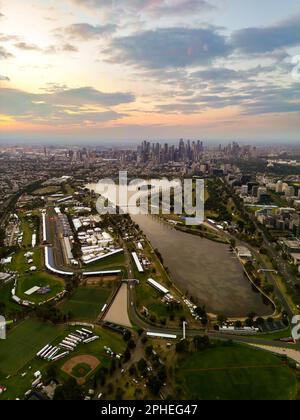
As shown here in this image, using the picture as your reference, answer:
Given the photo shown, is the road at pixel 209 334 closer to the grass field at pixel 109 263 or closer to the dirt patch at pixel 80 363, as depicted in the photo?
the dirt patch at pixel 80 363

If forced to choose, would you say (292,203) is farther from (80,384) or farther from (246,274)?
(80,384)

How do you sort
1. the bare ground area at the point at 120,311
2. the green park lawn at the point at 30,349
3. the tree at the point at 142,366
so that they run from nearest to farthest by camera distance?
the green park lawn at the point at 30,349
the tree at the point at 142,366
the bare ground area at the point at 120,311

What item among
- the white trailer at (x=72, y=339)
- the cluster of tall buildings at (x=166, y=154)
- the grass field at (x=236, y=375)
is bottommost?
the grass field at (x=236, y=375)

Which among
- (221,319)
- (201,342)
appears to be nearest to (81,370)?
(201,342)

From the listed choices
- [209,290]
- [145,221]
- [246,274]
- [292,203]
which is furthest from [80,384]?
[292,203]

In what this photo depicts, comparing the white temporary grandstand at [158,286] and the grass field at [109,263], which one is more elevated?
the grass field at [109,263]

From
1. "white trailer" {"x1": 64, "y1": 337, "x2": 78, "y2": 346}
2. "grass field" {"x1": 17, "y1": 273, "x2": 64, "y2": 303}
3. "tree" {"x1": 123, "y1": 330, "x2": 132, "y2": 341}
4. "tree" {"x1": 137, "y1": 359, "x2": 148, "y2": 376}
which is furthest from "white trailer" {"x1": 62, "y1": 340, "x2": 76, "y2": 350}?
"grass field" {"x1": 17, "y1": 273, "x2": 64, "y2": 303}

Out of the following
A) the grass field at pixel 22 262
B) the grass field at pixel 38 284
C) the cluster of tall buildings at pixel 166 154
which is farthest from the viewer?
the cluster of tall buildings at pixel 166 154

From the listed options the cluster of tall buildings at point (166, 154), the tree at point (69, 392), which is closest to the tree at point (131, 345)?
the tree at point (69, 392)

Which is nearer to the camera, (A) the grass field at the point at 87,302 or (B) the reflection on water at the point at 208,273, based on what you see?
(A) the grass field at the point at 87,302
